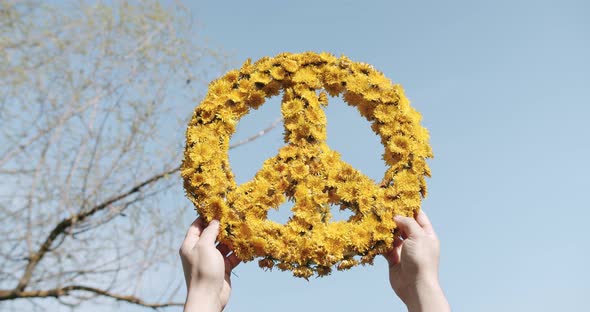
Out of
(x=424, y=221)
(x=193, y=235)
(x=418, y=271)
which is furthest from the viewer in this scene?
(x=424, y=221)

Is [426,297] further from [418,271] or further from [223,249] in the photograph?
[223,249]

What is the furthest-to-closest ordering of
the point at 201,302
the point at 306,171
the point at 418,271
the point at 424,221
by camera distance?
the point at 306,171, the point at 424,221, the point at 418,271, the point at 201,302

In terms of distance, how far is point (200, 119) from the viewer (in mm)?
2609

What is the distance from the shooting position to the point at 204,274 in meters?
2.07

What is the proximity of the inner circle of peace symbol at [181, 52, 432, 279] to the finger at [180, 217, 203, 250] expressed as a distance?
→ 0.06 meters

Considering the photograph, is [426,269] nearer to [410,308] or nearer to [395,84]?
[410,308]

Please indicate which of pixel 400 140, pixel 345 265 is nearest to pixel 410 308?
pixel 345 265

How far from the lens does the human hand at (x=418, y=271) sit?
2.10 meters

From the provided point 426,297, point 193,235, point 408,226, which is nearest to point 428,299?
point 426,297

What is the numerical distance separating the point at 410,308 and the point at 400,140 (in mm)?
750

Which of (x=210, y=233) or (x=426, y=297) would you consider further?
(x=210, y=233)

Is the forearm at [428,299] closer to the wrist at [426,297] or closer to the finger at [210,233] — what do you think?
the wrist at [426,297]

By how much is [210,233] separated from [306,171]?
524 mm

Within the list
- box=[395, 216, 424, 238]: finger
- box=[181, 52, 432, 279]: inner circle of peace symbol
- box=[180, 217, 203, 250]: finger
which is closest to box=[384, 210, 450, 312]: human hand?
box=[395, 216, 424, 238]: finger
